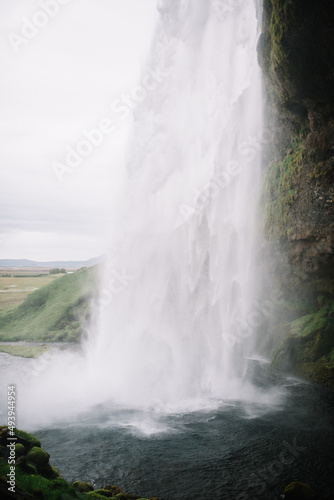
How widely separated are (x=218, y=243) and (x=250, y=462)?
22384 mm

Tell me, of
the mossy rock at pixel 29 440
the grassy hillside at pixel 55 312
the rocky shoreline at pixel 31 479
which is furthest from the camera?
the grassy hillside at pixel 55 312

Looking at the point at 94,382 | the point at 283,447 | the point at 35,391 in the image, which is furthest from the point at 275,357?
the point at 35,391

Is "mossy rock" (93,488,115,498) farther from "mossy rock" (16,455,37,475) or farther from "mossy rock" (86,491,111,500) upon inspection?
"mossy rock" (16,455,37,475)

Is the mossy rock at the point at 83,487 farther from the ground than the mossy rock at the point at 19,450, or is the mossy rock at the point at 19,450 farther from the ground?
the mossy rock at the point at 19,450

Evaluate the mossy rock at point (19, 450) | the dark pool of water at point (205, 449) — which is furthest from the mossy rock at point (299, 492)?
the mossy rock at point (19, 450)

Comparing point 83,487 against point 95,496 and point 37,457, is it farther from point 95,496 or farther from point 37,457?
point 37,457

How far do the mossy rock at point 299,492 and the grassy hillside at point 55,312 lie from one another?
34.0m

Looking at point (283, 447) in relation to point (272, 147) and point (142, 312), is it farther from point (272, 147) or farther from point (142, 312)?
point (272, 147)

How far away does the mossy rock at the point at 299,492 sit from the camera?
421 inches

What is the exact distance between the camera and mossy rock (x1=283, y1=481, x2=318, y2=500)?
421 inches

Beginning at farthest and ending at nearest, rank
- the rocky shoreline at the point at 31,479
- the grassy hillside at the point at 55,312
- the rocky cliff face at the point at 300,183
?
the grassy hillside at the point at 55,312 → the rocky cliff face at the point at 300,183 → the rocky shoreline at the point at 31,479
